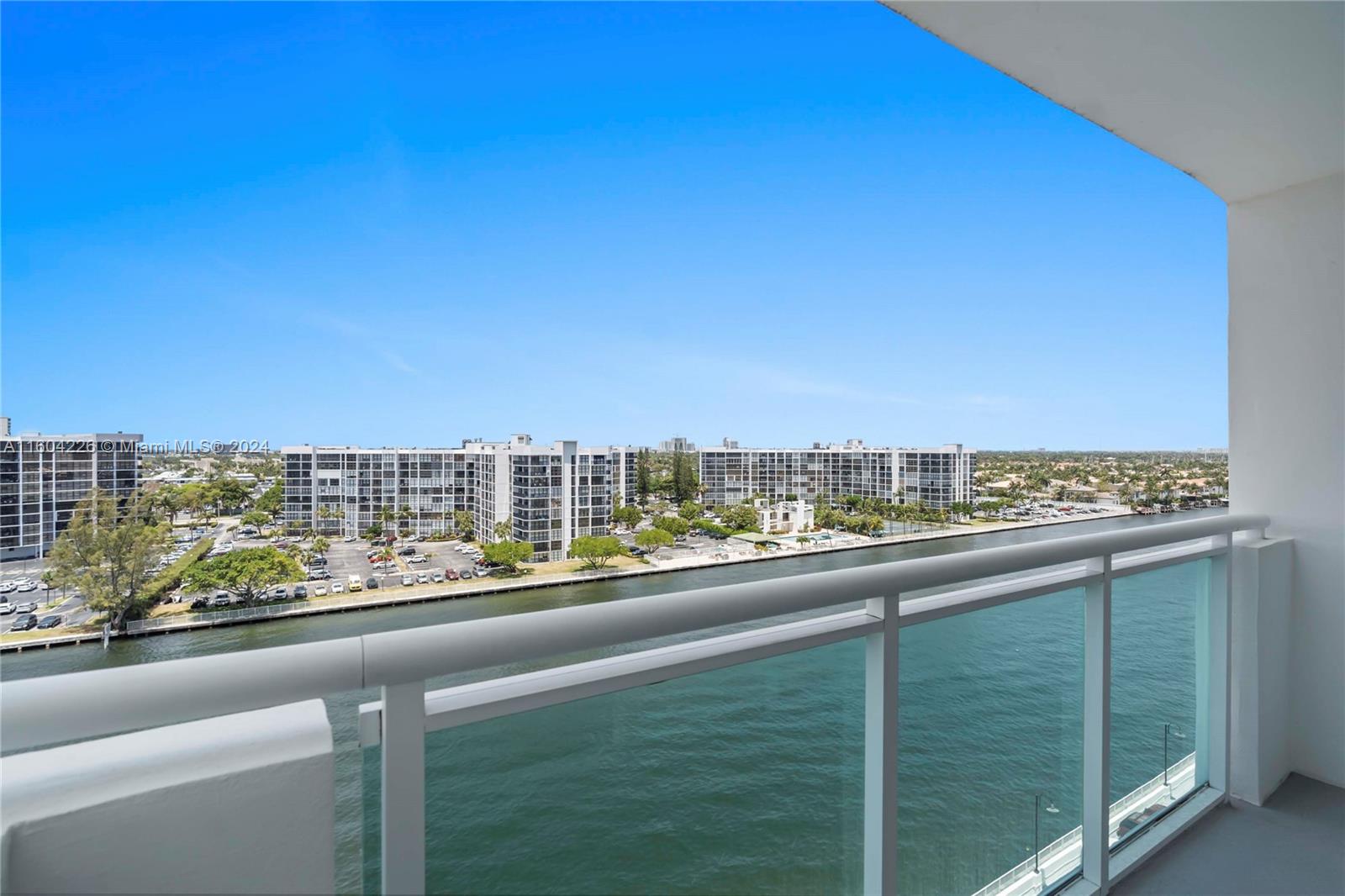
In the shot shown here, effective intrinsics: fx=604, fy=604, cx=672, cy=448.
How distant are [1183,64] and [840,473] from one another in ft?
16.1

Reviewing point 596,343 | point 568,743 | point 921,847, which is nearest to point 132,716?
point 568,743

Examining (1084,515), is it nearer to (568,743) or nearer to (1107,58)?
(1107,58)

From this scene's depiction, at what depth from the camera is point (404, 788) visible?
0.76 m

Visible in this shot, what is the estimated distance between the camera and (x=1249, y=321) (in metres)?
2.44

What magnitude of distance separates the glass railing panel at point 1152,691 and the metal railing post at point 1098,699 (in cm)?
4

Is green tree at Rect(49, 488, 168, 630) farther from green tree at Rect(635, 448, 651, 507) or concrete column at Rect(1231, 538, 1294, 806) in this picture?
green tree at Rect(635, 448, 651, 507)

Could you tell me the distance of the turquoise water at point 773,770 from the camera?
824mm

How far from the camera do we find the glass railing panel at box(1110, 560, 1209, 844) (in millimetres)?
1798

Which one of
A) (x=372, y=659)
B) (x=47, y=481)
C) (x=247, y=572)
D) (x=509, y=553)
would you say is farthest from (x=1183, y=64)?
(x=247, y=572)

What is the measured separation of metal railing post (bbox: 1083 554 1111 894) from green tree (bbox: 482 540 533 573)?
349 cm

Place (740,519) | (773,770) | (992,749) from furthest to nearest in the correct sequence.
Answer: (740,519), (992,749), (773,770)

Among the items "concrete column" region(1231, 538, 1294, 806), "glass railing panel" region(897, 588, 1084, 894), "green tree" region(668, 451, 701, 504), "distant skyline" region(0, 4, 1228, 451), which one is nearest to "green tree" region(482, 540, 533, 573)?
"distant skyline" region(0, 4, 1228, 451)

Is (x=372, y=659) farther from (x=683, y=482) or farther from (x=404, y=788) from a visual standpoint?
(x=683, y=482)

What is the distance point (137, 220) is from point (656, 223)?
17833 mm
